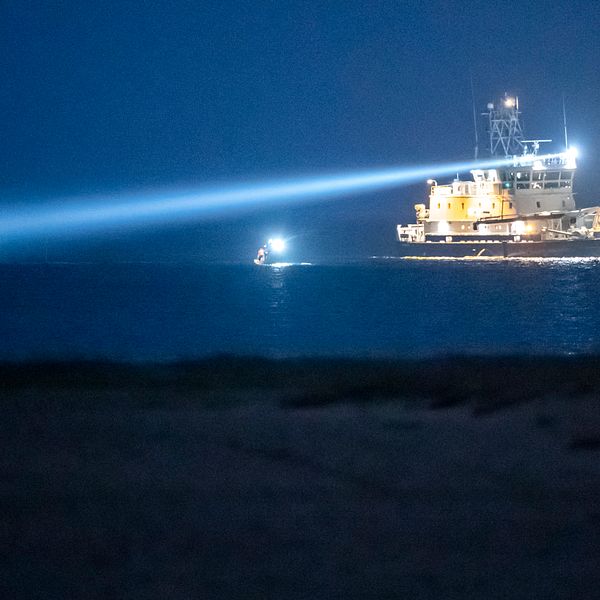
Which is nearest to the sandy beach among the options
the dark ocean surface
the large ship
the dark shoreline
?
the dark shoreline

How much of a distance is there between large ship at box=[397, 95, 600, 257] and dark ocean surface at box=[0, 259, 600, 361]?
8.05 feet

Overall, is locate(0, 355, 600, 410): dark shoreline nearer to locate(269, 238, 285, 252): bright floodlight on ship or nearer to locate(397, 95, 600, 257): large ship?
locate(397, 95, 600, 257): large ship

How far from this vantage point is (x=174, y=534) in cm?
462

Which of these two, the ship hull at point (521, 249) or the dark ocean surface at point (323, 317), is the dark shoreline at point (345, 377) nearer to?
the dark ocean surface at point (323, 317)

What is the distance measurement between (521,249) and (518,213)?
2.10 meters

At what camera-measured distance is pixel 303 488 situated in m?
5.38

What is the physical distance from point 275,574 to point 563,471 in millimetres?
2223

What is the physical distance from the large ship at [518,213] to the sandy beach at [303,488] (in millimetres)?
48961

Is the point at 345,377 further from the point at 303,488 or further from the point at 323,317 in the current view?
the point at 323,317

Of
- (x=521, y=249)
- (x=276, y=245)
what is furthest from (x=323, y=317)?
(x=276, y=245)

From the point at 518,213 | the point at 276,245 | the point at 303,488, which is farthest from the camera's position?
the point at 276,245

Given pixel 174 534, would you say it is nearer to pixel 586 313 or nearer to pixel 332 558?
pixel 332 558

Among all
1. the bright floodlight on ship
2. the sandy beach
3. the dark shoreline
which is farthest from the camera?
the bright floodlight on ship

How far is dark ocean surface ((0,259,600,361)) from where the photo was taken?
18578 millimetres
